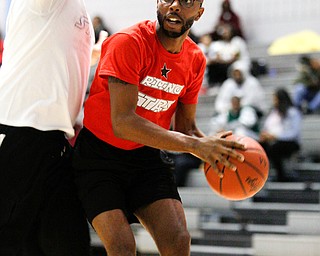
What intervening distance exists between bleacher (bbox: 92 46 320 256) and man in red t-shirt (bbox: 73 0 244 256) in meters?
3.97

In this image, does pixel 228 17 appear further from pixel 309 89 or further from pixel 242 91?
pixel 309 89

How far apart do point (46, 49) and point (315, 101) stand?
20.5 feet

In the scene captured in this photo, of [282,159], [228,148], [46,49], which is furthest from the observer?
[282,159]

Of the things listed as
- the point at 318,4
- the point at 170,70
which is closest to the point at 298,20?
the point at 318,4

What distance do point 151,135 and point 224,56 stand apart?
7.89m

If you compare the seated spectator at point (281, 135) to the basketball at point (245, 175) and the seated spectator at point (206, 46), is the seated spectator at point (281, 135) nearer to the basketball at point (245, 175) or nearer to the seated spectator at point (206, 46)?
the seated spectator at point (206, 46)

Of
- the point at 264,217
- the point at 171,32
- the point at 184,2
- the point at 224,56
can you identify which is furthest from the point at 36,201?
the point at 224,56

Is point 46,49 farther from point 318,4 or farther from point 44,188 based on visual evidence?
point 318,4

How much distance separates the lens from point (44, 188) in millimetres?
3842

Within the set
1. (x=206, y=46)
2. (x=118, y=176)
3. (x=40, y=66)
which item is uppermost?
(x=40, y=66)

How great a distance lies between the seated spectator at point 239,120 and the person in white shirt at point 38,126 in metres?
5.46

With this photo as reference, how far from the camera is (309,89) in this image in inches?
376

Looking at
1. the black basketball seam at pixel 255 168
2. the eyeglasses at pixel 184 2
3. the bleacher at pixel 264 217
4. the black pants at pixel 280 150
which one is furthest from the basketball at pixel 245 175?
the black pants at pixel 280 150

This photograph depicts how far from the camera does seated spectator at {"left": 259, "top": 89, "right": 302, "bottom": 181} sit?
8805 mm
